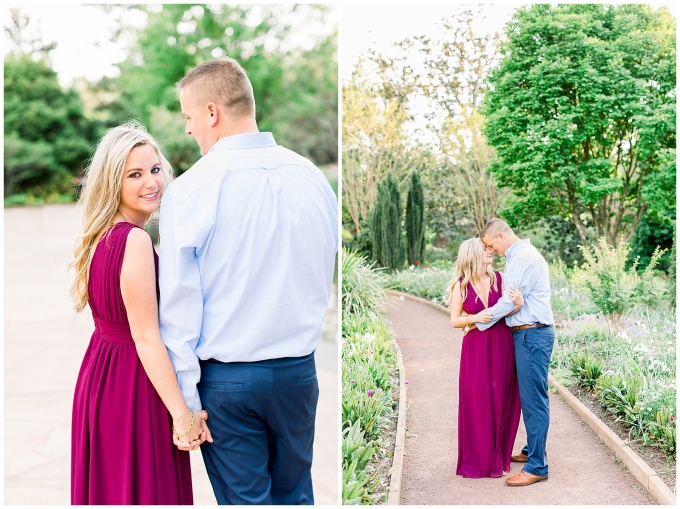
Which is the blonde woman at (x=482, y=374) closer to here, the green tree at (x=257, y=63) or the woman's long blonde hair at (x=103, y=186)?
the woman's long blonde hair at (x=103, y=186)

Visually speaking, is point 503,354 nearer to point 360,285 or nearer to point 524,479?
point 524,479

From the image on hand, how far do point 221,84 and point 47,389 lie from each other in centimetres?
388

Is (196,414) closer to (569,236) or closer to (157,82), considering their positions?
(569,236)

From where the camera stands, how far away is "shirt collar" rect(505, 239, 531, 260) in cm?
282

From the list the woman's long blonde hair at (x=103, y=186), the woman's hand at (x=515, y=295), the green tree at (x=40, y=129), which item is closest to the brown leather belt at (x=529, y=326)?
the woman's hand at (x=515, y=295)

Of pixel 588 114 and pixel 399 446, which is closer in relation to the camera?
pixel 399 446

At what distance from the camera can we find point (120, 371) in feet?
6.89

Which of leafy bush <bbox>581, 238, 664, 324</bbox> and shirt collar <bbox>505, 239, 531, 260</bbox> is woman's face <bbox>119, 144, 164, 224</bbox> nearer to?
shirt collar <bbox>505, 239, 531, 260</bbox>

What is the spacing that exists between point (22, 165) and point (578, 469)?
49.6 ft

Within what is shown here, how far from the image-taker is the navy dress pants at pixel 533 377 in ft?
9.23

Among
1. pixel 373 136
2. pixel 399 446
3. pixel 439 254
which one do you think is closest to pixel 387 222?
pixel 439 254

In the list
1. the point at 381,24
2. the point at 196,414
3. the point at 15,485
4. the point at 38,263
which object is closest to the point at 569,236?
the point at 381,24

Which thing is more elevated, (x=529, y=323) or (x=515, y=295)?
(x=515, y=295)

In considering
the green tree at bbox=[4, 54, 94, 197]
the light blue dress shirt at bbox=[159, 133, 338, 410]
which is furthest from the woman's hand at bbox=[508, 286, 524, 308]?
the green tree at bbox=[4, 54, 94, 197]
